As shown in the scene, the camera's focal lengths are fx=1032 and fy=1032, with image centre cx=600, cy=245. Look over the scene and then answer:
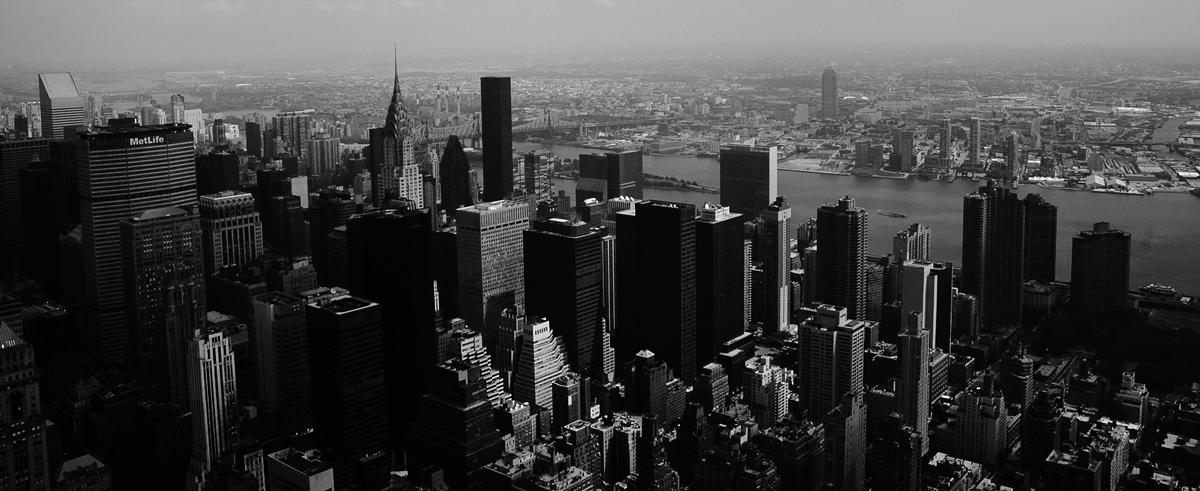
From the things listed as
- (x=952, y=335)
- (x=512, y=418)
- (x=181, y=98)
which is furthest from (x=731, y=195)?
(x=181, y=98)

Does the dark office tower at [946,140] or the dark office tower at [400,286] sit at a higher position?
the dark office tower at [946,140]

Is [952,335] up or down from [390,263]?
down

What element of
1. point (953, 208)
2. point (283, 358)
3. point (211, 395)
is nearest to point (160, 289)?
point (283, 358)

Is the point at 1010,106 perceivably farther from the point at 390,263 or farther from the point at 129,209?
the point at 129,209

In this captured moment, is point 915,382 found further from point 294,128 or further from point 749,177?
point 294,128

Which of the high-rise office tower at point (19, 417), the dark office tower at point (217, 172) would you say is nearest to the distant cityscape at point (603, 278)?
the high-rise office tower at point (19, 417)

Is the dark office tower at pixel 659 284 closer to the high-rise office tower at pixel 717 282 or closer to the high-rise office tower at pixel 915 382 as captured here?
the high-rise office tower at pixel 717 282
